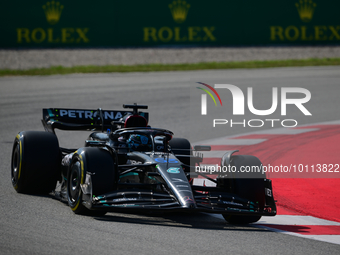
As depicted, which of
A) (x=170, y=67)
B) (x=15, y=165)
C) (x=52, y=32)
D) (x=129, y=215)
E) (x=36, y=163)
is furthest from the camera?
(x=52, y=32)

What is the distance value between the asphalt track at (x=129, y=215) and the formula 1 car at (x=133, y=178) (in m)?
0.21

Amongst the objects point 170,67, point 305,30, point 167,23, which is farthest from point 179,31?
point 305,30

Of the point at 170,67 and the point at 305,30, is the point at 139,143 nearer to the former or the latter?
the point at 170,67

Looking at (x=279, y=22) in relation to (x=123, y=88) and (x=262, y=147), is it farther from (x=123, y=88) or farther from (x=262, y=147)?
(x=262, y=147)

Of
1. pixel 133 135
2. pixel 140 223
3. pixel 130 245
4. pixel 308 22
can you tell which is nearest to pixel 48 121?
pixel 133 135

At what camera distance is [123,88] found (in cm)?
1738

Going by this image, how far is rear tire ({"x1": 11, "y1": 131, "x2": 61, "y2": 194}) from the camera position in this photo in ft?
23.2

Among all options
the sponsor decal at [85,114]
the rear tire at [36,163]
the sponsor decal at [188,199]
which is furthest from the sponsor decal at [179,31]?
the sponsor decal at [188,199]

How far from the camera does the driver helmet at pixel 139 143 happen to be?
269 inches

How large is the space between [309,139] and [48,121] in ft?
18.8

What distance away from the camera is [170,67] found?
71.6 feet

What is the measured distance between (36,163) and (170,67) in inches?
594

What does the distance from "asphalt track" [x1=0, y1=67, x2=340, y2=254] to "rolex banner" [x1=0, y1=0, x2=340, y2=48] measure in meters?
5.02

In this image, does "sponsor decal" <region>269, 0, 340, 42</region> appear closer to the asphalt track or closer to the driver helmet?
the asphalt track
